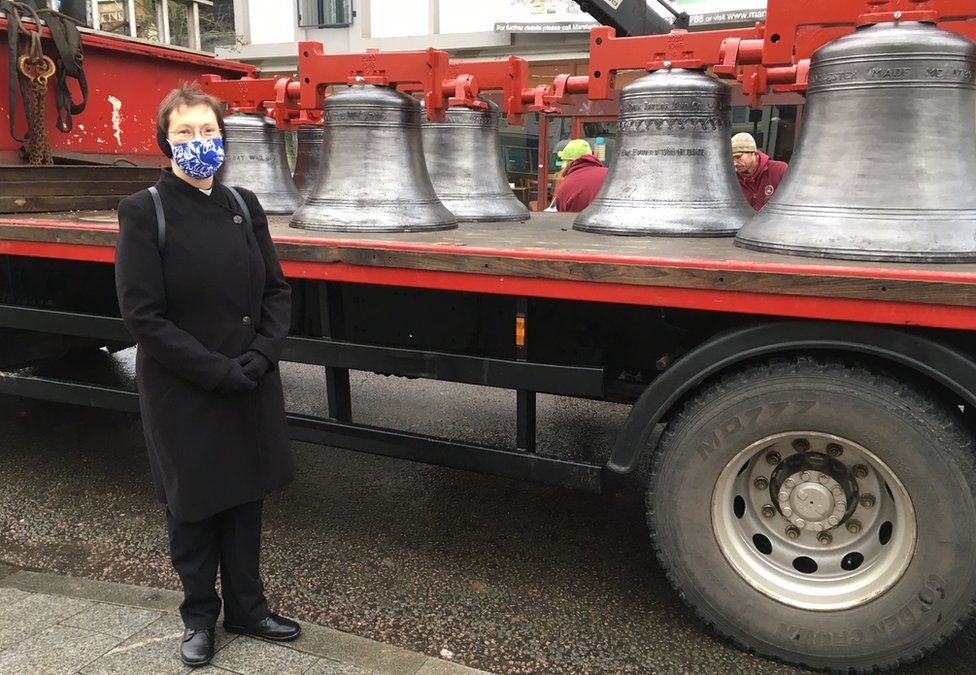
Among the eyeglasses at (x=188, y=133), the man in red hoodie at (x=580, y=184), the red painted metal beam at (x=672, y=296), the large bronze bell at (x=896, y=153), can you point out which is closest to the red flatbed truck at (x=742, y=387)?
Result: the red painted metal beam at (x=672, y=296)

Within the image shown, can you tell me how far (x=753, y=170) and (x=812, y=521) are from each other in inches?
156

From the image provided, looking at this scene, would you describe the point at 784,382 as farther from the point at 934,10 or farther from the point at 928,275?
the point at 934,10

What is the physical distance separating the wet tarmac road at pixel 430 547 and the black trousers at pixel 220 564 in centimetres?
40

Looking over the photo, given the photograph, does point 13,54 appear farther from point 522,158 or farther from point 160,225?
point 522,158

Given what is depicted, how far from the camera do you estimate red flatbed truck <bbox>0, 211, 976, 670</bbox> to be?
233 centimetres

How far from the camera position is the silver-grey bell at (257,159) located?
176 inches

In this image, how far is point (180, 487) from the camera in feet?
7.80

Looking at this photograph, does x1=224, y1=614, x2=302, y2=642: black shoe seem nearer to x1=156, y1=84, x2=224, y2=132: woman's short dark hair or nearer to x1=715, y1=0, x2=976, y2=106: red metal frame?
x1=156, y1=84, x2=224, y2=132: woman's short dark hair

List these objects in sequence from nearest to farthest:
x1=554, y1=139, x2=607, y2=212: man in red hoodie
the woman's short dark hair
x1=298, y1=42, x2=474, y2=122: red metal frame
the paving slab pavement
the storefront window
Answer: the woman's short dark hair → the paving slab pavement → x1=298, y1=42, x2=474, y2=122: red metal frame → x1=554, y1=139, x2=607, y2=212: man in red hoodie → the storefront window

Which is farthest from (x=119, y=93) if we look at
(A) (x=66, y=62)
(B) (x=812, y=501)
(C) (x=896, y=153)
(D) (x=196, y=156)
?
(B) (x=812, y=501)

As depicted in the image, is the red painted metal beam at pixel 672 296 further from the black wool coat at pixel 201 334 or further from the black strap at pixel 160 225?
the black strap at pixel 160 225

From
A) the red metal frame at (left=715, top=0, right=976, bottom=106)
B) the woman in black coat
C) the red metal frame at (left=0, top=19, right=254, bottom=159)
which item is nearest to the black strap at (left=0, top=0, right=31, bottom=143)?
the red metal frame at (left=0, top=19, right=254, bottom=159)

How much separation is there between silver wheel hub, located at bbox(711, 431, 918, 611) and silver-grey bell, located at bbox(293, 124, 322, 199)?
134 inches

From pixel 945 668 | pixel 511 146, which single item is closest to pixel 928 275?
pixel 945 668
